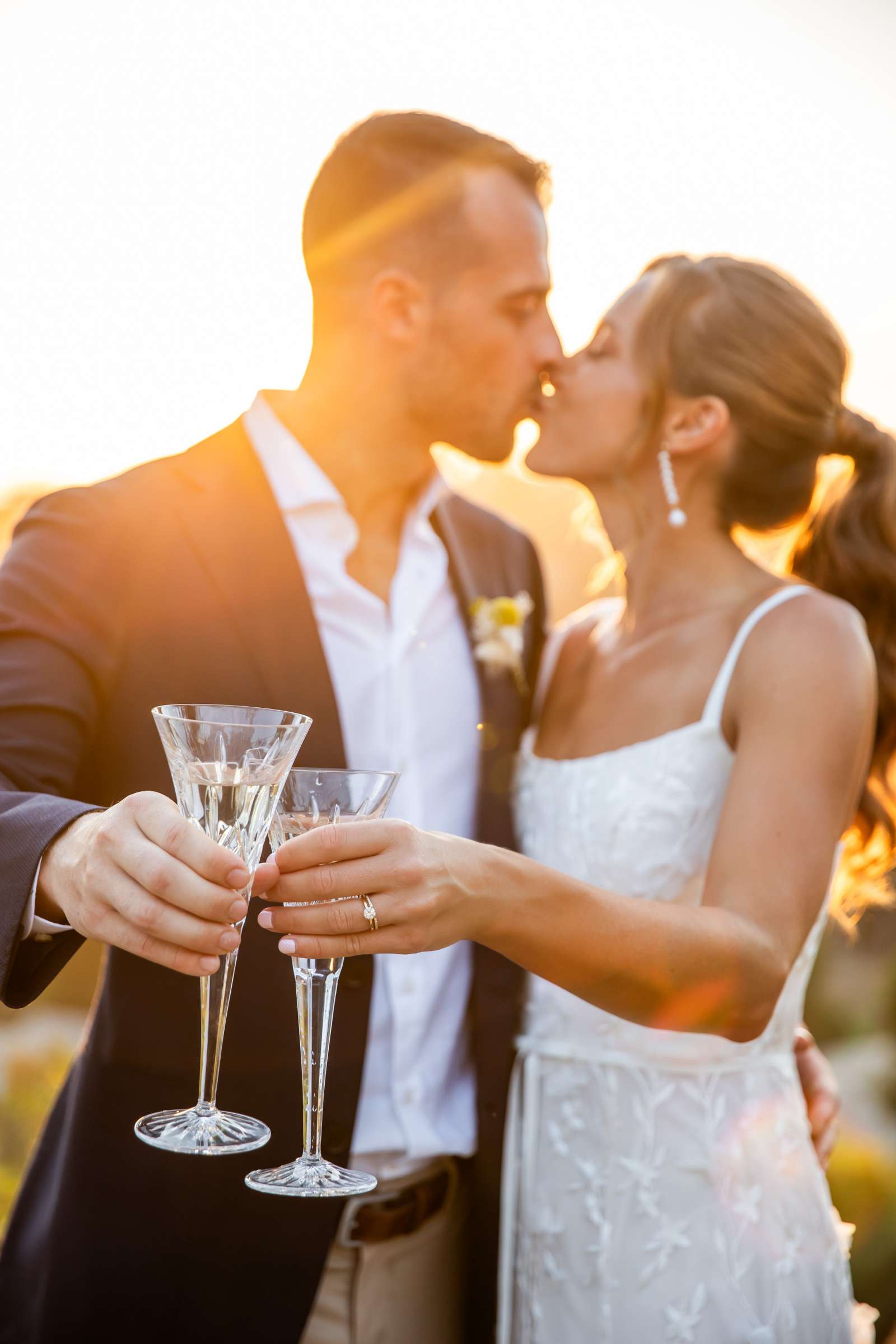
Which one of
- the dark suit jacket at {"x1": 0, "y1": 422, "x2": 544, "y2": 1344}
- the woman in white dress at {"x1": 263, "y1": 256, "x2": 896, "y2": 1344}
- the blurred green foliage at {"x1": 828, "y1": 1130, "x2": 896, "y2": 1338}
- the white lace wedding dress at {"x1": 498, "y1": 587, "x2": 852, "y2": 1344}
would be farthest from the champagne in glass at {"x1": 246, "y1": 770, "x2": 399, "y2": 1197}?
the blurred green foliage at {"x1": 828, "y1": 1130, "x2": 896, "y2": 1338}

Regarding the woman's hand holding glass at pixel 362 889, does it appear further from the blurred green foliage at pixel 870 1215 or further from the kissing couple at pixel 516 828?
the blurred green foliage at pixel 870 1215

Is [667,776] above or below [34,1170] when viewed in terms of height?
above

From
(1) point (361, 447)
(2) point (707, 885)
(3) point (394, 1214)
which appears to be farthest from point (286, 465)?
(3) point (394, 1214)

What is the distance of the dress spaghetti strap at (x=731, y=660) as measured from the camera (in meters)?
3.36

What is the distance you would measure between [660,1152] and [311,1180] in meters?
1.63

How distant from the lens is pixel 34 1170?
340cm

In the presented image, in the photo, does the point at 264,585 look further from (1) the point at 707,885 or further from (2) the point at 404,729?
(1) the point at 707,885

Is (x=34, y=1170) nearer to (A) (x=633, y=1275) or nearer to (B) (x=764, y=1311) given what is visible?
(A) (x=633, y=1275)

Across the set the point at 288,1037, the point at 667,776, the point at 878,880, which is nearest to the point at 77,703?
the point at 288,1037

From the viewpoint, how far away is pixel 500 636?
3840mm

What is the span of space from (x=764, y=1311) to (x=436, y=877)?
2.00 metres

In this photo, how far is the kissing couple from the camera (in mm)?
2885

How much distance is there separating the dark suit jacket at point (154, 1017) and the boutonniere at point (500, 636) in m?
0.75

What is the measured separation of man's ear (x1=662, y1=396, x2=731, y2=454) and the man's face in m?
0.57
